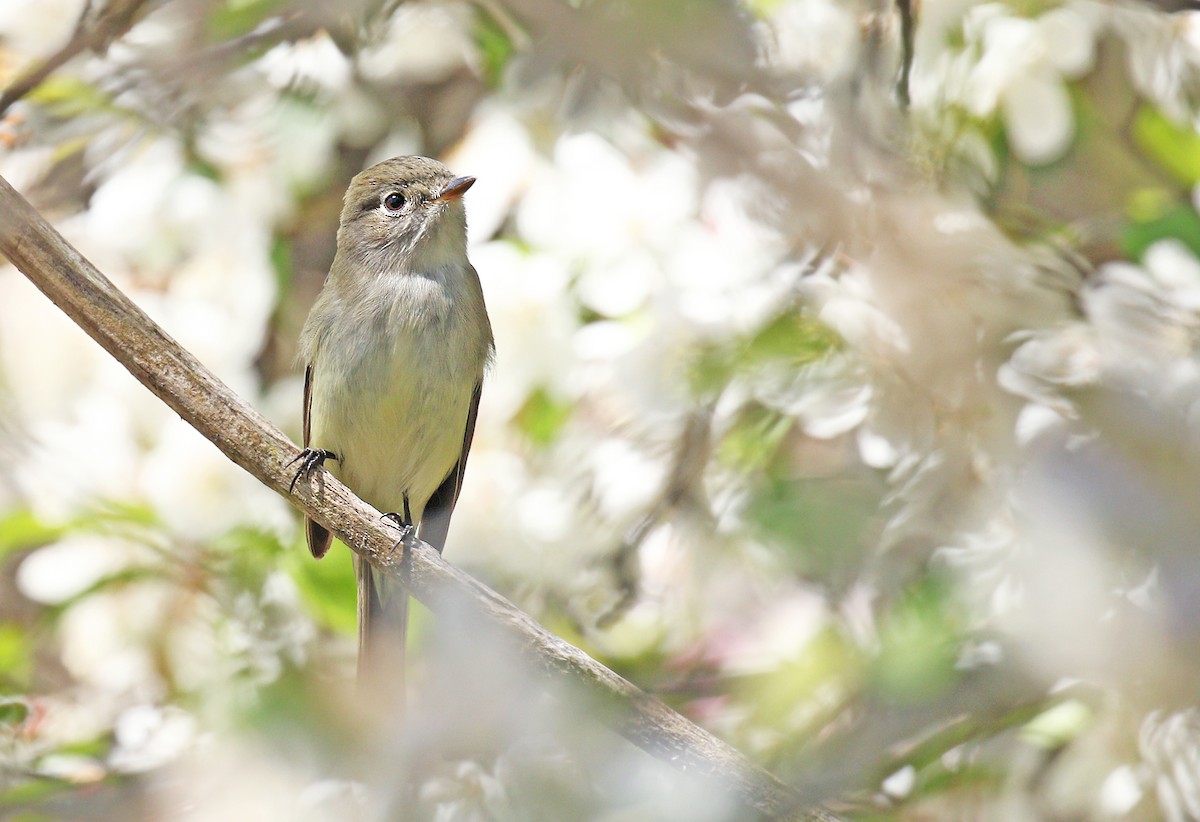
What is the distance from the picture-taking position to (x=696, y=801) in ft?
6.23

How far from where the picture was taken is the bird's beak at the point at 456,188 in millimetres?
2602

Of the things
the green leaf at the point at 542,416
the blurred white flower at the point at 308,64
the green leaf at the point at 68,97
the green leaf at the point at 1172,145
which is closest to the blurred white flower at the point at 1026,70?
the green leaf at the point at 1172,145

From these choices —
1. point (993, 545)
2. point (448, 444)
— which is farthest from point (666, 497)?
point (993, 545)

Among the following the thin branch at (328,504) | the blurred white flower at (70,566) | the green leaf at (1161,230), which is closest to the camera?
the thin branch at (328,504)

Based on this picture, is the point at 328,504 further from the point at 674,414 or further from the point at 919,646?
Result: the point at 919,646

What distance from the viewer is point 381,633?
258cm

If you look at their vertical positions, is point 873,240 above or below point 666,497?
above

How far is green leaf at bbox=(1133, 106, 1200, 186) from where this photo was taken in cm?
238

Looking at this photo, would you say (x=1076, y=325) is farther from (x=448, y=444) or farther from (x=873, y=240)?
(x=448, y=444)

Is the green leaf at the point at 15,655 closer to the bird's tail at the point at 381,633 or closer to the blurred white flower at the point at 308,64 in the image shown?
the bird's tail at the point at 381,633

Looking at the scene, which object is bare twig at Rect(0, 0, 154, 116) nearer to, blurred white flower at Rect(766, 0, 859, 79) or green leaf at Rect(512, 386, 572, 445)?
green leaf at Rect(512, 386, 572, 445)

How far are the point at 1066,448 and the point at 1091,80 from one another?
3.22 ft

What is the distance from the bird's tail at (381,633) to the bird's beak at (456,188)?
0.83 meters

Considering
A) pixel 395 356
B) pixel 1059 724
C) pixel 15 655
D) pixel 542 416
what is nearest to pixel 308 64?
pixel 395 356
